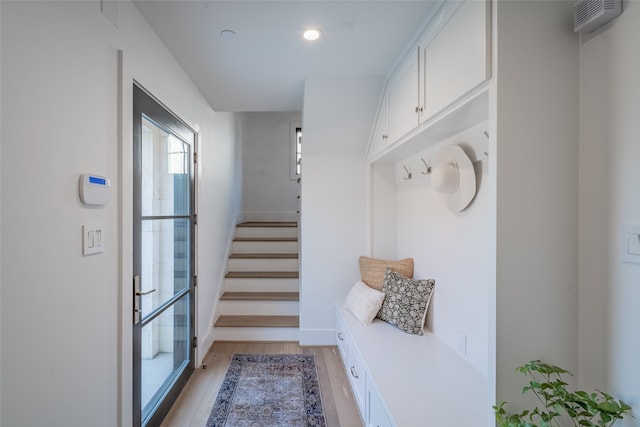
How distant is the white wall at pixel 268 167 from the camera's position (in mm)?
5176

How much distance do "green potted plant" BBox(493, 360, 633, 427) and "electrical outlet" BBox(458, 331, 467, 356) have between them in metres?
0.64

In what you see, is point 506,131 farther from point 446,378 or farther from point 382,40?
point 446,378

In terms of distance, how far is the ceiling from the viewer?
1487 millimetres

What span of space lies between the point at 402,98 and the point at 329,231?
143cm

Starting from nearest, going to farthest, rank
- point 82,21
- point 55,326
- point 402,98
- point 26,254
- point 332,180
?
point 26,254 → point 55,326 → point 82,21 → point 402,98 → point 332,180

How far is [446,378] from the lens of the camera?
156 cm

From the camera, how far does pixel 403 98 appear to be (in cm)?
193

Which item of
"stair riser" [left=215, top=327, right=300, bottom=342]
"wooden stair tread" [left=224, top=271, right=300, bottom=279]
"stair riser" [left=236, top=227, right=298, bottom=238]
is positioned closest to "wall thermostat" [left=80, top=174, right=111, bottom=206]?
"stair riser" [left=215, top=327, right=300, bottom=342]

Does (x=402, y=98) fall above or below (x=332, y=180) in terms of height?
above

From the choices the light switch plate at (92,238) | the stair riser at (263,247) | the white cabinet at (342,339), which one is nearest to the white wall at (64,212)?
the light switch plate at (92,238)

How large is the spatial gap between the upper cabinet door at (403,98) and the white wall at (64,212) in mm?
1527

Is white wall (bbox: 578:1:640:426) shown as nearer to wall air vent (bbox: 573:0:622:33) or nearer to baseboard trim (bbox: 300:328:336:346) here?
wall air vent (bbox: 573:0:622:33)

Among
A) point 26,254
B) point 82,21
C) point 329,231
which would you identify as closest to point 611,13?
point 82,21

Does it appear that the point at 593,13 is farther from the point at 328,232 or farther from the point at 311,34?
the point at 328,232
